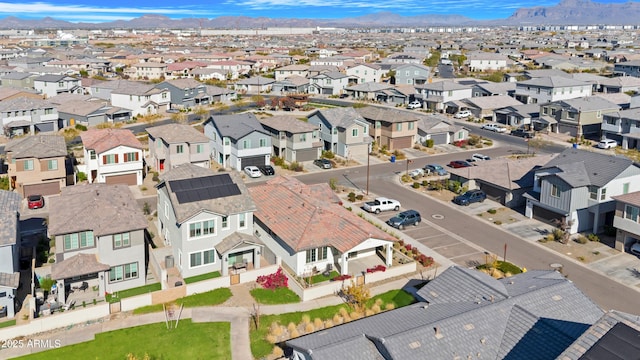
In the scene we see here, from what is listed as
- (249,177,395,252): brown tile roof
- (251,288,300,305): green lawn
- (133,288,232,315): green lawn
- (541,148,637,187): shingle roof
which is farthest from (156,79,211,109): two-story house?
(251,288,300,305): green lawn

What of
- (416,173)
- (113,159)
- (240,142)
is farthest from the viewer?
(416,173)

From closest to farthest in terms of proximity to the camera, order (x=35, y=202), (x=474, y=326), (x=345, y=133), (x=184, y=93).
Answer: (x=474, y=326)
(x=35, y=202)
(x=345, y=133)
(x=184, y=93)

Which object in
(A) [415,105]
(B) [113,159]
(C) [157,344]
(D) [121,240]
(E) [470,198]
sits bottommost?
(C) [157,344]

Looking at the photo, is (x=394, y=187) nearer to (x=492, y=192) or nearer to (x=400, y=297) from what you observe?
(x=492, y=192)

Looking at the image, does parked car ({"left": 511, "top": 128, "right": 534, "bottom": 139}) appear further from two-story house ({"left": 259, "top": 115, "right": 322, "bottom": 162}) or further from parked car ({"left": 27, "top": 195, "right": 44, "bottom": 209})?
parked car ({"left": 27, "top": 195, "right": 44, "bottom": 209})

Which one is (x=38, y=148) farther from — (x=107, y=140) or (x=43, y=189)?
(x=107, y=140)

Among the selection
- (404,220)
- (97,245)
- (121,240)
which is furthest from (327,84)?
(97,245)
